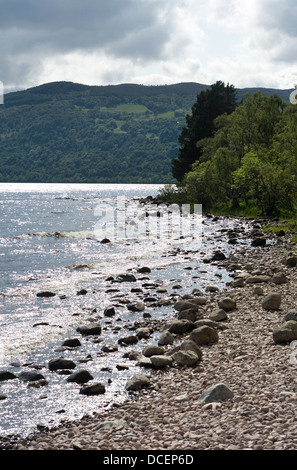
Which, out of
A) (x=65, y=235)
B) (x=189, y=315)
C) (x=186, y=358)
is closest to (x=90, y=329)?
(x=189, y=315)

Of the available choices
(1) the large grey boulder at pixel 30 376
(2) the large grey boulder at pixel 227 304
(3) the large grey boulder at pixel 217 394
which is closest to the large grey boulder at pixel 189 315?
(2) the large grey boulder at pixel 227 304

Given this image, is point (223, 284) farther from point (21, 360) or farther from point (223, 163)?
point (223, 163)

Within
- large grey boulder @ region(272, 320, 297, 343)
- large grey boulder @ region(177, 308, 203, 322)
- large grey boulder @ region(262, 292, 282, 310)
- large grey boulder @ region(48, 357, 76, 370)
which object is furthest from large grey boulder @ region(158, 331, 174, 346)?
large grey boulder @ region(262, 292, 282, 310)

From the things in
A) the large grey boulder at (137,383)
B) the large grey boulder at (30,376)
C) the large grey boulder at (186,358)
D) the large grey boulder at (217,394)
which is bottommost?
the large grey boulder at (30,376)

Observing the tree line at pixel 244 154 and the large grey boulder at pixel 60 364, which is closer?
the large grey boulder at pixel 60 364

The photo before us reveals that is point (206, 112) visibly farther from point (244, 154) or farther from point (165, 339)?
point (165, 339)

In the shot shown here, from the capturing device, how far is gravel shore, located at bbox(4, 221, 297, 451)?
289 inches

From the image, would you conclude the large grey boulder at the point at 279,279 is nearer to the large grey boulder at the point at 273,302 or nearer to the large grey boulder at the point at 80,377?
the large grey boulder at the point at 273,302

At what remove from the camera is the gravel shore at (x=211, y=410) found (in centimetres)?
734

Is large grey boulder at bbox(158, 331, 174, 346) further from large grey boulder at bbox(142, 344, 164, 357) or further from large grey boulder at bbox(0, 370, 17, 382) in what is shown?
large grey boulder at bbox(0, 370, 17, 382)

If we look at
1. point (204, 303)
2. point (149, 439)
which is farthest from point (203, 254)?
point (149, 439)

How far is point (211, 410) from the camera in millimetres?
8594

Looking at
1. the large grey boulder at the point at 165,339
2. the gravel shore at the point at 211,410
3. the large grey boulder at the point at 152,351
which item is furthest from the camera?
the large grey boulder at the point at 165,339

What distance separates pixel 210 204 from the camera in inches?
2817
